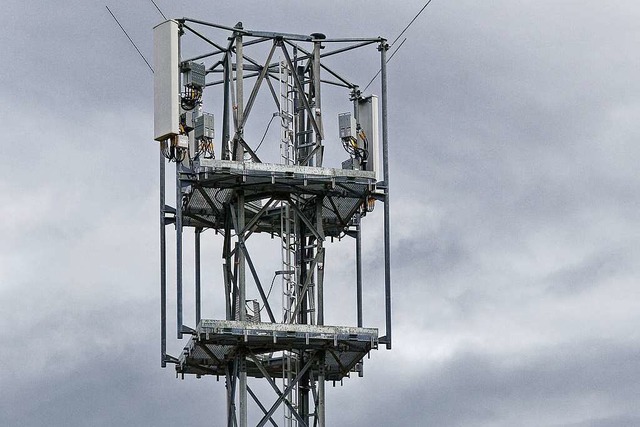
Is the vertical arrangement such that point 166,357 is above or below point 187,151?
below

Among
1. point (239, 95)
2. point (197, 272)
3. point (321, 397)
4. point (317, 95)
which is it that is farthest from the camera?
point (197, 272)

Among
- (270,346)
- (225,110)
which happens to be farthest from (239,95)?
(270,346)

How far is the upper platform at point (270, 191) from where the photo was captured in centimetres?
13400

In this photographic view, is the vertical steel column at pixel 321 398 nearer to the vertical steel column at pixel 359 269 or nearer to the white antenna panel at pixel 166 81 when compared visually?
the vertical steel column at pixel 359 269

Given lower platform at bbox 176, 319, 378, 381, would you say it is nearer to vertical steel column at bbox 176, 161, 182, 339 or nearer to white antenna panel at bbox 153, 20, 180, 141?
vertical steel column at bbox 176, 161, 182, 339

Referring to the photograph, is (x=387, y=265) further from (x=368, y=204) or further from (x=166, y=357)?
(x=166, y=357)

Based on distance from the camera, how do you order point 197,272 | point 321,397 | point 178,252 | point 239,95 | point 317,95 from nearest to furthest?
1. point 178,252
2. point 321,397
3. point 239,95
4. point 317,95
5. point 197,272

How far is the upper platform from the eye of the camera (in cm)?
13400

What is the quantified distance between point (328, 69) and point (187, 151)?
31.5 feet

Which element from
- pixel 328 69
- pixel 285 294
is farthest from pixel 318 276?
pixel 328 69

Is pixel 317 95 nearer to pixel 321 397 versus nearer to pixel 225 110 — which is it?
pixel 225 110

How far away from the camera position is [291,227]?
138500 mm

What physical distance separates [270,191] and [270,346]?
7.67 m

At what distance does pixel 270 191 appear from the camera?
136 meters
